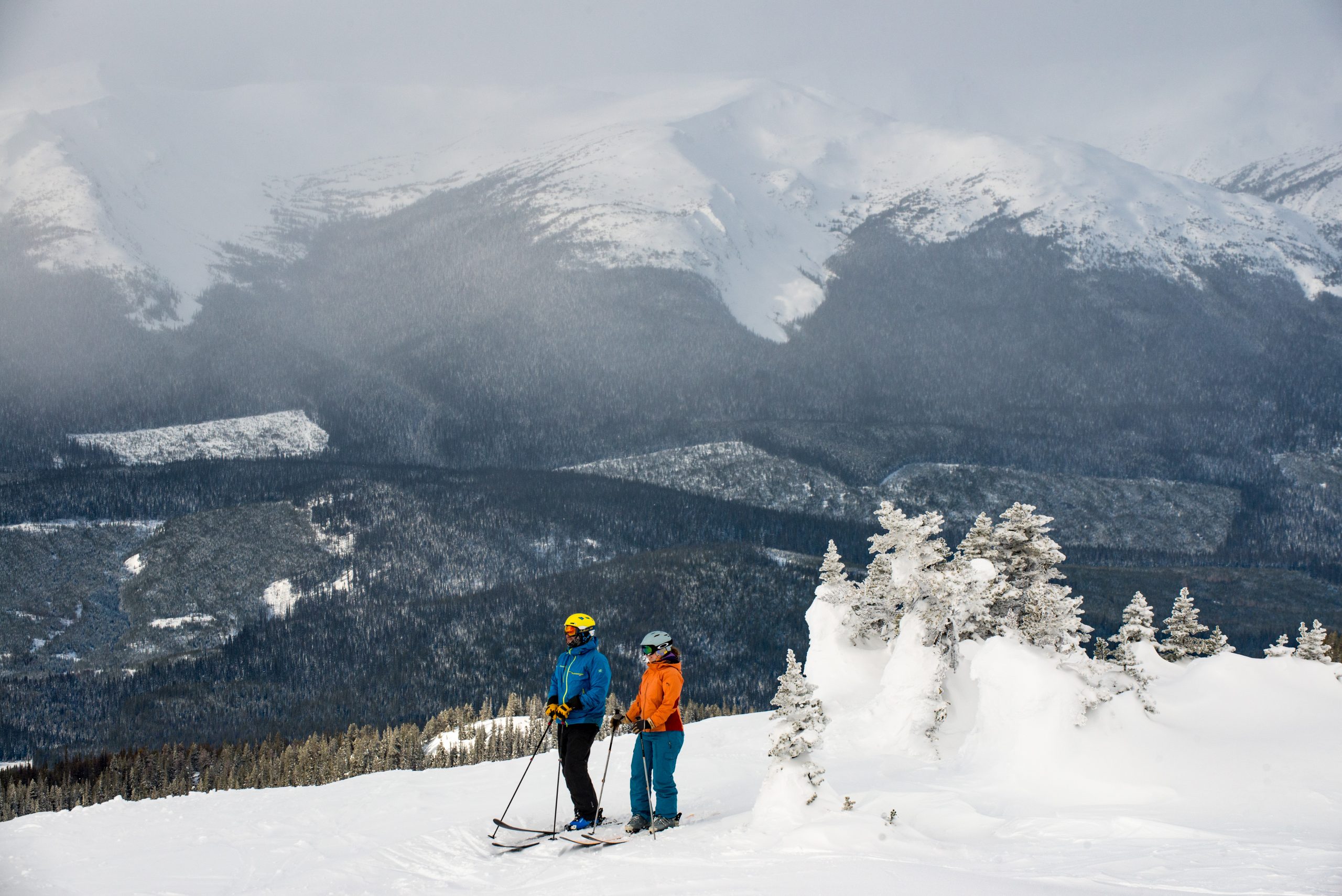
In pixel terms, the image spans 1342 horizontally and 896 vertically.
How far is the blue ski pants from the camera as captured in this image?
2130 cm

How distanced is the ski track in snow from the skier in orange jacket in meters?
0.62

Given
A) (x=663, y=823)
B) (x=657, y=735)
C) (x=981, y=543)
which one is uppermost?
Answer: (x=981, y=543)

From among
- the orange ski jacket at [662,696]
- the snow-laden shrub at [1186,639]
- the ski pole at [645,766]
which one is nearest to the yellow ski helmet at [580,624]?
the orange ski jacket at [662,696]

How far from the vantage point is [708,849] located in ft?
63.8

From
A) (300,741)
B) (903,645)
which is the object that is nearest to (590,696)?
(903,645)

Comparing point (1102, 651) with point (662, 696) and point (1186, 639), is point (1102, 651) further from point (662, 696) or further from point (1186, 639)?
point (662, 696)

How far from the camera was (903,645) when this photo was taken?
33.5 metres

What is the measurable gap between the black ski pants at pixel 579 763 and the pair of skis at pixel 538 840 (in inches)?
21.0

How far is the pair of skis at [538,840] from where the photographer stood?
20.6 meters

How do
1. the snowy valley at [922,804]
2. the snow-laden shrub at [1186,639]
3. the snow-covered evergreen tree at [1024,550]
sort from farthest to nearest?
the snow-laden shrub at [1186,639], the snow-covered evergreen tree at [1024,550], the snowy valley at [922,804]

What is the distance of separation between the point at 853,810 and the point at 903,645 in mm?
13070

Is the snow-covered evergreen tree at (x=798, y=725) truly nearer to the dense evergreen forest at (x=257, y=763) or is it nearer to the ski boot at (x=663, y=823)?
the ski boot at (x=663, y=823)

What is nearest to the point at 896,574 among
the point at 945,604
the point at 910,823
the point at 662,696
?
the point at 945,604

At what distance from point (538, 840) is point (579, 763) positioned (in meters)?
1.75
